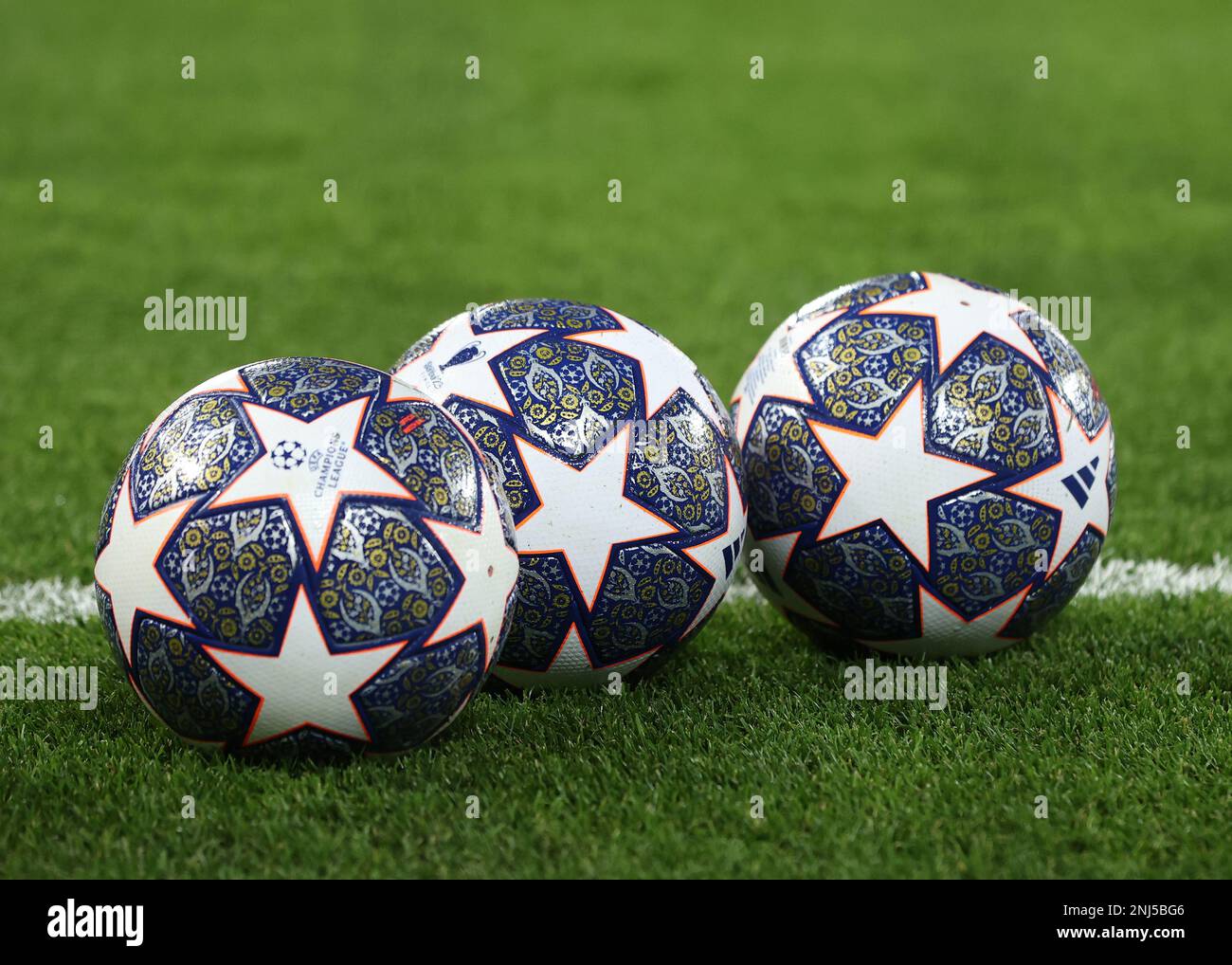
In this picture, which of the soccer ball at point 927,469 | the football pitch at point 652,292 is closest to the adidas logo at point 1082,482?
the soccer ball at point 927,469

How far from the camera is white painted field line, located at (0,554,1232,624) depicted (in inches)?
233

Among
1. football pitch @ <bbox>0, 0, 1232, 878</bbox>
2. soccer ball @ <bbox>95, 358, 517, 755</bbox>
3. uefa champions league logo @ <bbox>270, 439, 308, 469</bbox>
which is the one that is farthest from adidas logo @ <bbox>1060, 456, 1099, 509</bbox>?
uefa champions league logo @ <bbox>270, 439, 308, 469</bbox>

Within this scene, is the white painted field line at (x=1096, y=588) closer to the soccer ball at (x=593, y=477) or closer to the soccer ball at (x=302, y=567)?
the soccer ball at (x=593, y=477)

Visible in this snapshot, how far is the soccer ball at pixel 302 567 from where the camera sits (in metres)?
4.00

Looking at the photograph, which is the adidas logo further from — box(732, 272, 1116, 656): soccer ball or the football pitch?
the football pitch

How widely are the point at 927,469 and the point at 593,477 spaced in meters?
1.11

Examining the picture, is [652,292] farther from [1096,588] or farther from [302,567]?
[302,567]

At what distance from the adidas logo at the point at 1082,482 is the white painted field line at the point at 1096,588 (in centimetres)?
118

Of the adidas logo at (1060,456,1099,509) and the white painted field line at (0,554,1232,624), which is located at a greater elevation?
the adidas logo at (1060,456,1099,509)

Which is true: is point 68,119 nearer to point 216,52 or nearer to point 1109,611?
point 216,52

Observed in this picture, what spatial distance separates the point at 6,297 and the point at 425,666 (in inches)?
327

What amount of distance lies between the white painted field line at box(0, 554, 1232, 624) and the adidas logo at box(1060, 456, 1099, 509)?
1180 mm

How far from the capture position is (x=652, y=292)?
11797 mm

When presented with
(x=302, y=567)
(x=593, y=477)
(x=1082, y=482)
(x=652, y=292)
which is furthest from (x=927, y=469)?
(x=652, y=292)
